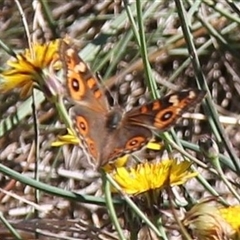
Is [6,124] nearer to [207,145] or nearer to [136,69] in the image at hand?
[136,69]

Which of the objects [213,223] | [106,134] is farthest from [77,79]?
[213,223]

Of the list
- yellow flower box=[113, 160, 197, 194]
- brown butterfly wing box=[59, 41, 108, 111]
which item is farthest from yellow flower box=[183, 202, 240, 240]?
brown butterfly wing box=[59, 41, 108, 111]

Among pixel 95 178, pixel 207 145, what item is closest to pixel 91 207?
pixel 95 178

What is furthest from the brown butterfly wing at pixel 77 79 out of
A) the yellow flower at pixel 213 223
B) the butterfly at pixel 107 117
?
the yellow flower at pixel 213 223

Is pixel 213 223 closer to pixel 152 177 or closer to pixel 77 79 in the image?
pixel 152 177

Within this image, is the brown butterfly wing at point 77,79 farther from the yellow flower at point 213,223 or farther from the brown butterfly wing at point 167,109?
the yellow flower at point 213,223

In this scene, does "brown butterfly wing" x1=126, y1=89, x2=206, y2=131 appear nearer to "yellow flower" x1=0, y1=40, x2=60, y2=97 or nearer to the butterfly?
the butterfly
